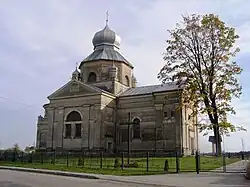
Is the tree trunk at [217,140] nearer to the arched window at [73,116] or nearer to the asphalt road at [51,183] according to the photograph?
the asphalt road at [51,183]

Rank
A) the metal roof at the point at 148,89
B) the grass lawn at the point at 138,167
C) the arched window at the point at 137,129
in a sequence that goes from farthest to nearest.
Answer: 1. the arched window at the point at 137,129
2. the metal roof at the point at 148,89
3. the grass lawn at the point at 138,167

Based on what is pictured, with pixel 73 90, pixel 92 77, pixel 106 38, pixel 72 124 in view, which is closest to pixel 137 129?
pixel 72 124

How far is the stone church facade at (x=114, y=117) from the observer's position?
39.7 metres

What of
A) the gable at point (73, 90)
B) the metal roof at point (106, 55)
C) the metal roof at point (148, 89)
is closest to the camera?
the metal roof at point (148, 89)

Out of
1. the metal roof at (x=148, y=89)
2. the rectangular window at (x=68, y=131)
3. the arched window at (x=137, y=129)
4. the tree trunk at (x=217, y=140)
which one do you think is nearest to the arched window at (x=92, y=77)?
the metal roof at (x=148, y=89)

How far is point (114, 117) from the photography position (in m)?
43.6

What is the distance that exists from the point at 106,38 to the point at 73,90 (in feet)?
41.3

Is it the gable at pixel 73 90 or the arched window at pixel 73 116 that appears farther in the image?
the arched window at pixel 73 116

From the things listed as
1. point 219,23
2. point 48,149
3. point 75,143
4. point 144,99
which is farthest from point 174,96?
point 48,149

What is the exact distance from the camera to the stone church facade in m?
39.7

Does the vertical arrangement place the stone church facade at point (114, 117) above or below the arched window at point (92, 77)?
below

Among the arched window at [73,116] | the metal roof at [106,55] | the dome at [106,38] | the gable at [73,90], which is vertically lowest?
the arched window at [73,116]

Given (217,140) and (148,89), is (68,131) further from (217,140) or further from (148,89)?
(217,140)

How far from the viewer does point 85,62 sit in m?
49.3
